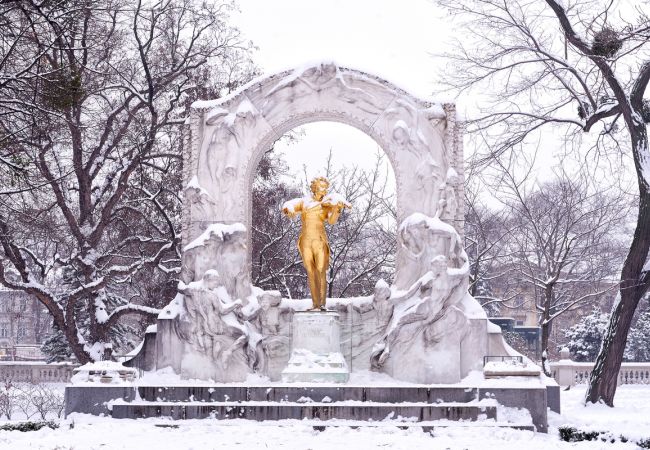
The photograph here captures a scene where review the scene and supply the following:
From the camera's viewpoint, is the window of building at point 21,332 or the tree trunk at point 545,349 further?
the window of building at point 21,332

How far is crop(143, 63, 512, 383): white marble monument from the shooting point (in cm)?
1566

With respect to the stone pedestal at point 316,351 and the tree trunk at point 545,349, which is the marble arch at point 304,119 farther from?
the tree trunk at point 545,349

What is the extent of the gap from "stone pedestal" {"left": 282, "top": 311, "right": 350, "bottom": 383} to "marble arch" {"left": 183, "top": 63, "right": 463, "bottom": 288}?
249 centimetres

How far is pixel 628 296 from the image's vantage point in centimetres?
1736

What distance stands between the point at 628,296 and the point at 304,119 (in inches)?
287

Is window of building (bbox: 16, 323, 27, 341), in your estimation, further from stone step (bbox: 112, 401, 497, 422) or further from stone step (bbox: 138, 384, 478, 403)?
stone step (bbox: 112, 401, 497, 422)

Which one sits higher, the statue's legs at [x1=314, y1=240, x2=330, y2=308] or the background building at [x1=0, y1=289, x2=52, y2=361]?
the statue's legs at [x1=314, y1=240, x2=330, y2=308]

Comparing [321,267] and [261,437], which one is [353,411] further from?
[321,267]

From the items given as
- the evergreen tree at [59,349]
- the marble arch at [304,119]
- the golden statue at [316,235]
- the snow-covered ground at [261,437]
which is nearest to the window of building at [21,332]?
the evergreen tree at [59,349]

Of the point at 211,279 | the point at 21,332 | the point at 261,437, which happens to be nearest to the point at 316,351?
the point at 211,279

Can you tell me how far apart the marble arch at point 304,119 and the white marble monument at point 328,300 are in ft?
0.06

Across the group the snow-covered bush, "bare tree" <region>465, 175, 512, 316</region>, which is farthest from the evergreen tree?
the snow-covered bush

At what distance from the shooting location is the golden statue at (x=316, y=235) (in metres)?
15.8

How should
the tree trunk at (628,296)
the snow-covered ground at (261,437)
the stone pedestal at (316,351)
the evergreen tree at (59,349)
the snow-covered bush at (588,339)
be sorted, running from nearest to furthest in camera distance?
the snow-covered ground at (261,437) → the stone pedestal at (316,351) → the tree trunk at (628,296) → the evergreen tree at (59,349) → the snow-covered bush at (588,339)
